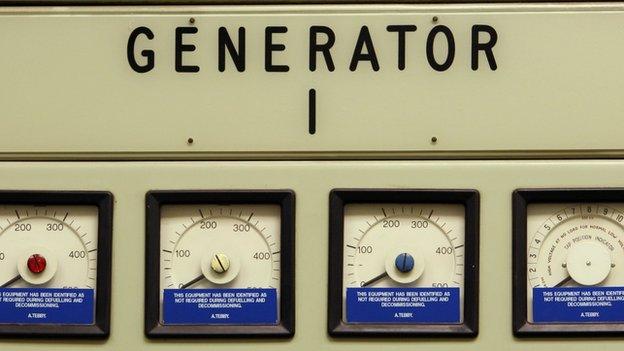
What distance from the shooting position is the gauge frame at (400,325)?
1913 millimetres

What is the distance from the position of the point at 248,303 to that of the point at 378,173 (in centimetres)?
38

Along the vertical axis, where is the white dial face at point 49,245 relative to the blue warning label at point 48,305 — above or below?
above

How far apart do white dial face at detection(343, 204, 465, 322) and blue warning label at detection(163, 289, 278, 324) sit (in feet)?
0.55

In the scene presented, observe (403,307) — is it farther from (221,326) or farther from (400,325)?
(221,326)

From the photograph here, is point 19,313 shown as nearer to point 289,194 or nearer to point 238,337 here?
point 238,337

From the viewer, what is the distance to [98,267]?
1.93m

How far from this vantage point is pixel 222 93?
1.94m

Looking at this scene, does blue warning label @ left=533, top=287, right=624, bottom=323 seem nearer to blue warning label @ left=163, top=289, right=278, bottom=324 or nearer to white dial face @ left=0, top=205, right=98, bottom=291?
blue warning label @ left=163, top=289, right=278, bottom=324

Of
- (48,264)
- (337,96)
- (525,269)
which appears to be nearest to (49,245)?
(48,264)

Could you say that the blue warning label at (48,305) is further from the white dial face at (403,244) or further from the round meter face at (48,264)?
the white dial face at (403,244)

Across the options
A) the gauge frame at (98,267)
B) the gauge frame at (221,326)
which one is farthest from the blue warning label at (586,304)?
the gauge frame at (98,267)

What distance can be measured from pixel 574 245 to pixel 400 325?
40 centimetres

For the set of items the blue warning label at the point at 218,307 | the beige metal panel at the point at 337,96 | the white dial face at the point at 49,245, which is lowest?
the blue warning label at the point at 218,307

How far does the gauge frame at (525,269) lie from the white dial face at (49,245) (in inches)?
34.7
